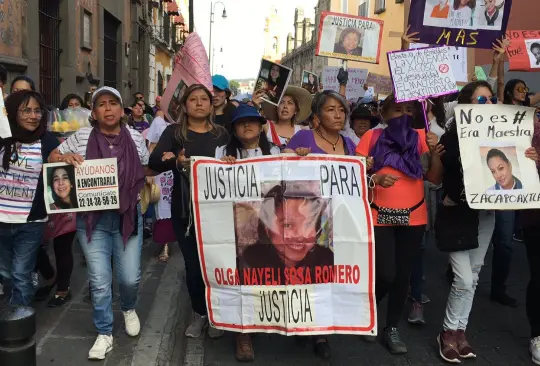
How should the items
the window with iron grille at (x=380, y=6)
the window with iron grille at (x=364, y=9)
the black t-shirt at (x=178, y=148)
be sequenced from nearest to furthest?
the black t-shirt at (x=178, y=148) → the window with iron grille at (x=380, y=6) → the window with iron grille at (x=364, y=9)

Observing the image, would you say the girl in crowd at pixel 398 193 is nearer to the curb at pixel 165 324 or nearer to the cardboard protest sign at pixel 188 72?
the curb at pixel 165 324

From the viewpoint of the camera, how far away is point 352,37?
360 inches

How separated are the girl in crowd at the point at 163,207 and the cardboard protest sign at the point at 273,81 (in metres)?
1.25

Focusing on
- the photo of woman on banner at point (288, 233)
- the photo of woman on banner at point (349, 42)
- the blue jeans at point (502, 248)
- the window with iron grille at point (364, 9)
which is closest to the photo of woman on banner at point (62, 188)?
the photo of woman on banner at point (288, 233)

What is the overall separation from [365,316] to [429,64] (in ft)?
6.73

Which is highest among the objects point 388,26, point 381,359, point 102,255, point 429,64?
point 388,26

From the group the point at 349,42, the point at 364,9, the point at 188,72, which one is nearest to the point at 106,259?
the point at 188,72

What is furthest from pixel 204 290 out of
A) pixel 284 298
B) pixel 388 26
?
pixel 388 26

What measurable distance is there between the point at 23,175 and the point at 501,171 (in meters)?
3.29

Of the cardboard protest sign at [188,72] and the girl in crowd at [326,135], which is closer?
the girl in crowd at [326,135]

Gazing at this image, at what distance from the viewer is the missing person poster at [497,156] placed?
11.9 feet

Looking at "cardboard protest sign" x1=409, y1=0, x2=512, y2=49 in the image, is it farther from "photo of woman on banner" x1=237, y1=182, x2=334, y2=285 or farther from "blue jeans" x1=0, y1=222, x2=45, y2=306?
"blue jeans" x1=0, y1=222, x2=45, y2=306

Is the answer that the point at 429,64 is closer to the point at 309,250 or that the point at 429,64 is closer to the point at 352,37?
the point at 309,250

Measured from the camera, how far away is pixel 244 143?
13.0ft
